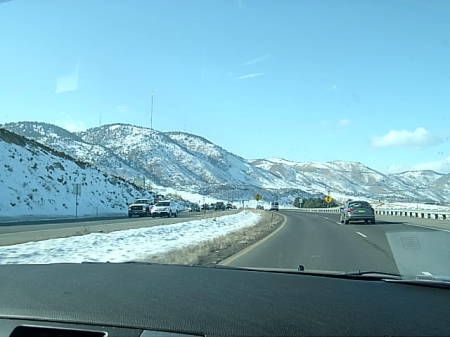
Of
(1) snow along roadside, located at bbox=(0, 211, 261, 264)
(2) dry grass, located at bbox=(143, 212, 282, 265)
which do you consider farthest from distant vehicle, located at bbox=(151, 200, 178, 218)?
(2) dry grass, located at bbox=(143, 212, 282, 265)

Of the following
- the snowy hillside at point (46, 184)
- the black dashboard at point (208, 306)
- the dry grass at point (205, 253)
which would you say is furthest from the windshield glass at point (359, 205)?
the black dashboard at point (208, 306)

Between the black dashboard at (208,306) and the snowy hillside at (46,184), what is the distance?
41.7 meters

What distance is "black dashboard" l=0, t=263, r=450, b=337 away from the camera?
2.97m

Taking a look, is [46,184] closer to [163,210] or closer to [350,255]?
[163,210]

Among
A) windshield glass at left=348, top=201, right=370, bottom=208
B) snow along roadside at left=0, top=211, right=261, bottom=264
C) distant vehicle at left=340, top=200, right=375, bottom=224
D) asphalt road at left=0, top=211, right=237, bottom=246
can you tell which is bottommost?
asphalt road at left=0, top=211, right=237, bottom=246

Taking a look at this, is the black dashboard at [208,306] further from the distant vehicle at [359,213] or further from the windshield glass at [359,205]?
the windshield glass at [359,205]

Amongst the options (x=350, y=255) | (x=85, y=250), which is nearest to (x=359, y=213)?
(x=350, y=255)

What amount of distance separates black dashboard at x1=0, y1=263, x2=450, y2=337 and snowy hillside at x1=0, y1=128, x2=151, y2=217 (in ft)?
137

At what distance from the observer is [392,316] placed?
3260mm

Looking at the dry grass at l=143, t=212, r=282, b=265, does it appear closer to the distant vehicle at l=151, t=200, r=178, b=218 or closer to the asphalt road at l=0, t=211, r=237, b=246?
the asphalt road at l=0, t=211, r=237, b=246

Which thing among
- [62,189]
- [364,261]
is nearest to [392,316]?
[364,261]

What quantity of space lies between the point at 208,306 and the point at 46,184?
2069 inches

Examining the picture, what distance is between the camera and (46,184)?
5238cm

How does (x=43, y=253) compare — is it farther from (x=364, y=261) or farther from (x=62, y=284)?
(x=62, y=284)
